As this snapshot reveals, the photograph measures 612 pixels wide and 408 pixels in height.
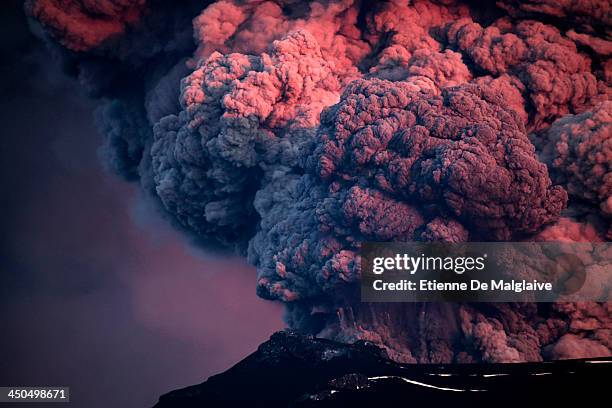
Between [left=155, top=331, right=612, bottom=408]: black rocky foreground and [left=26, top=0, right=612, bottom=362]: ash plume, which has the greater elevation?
[left=26, top=0, right=612, bottom=362]: ash plume

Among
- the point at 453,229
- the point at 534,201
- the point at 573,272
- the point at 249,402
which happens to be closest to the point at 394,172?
the point at 453,229

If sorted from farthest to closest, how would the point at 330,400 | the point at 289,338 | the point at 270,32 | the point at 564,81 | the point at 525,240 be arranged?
the point at 270,32 < the point at 564,81 < the point at 289,338 < the point at 525,240 < the point at 330,400

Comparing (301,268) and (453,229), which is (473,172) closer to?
(453,229)

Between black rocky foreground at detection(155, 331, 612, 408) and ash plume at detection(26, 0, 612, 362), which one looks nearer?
black rocky foreground at detection(155, 331, 612, 408)

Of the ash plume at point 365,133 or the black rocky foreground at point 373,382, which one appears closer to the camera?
the black rocky foreground at point 373,382
